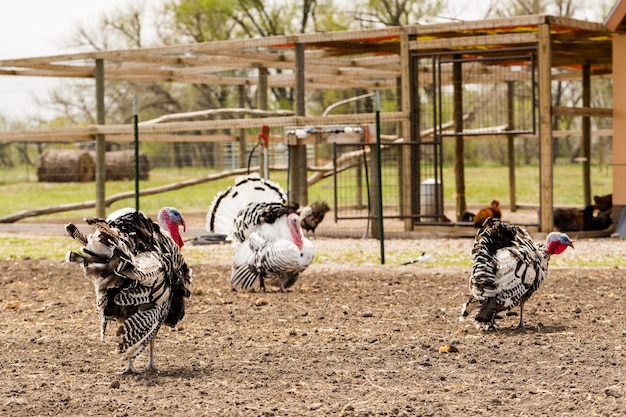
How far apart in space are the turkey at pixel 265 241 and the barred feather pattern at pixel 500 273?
2.78 meters

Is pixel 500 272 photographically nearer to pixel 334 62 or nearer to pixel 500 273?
pixel 500 273

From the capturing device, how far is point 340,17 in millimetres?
39250

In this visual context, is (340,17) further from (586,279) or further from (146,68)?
(586,279)

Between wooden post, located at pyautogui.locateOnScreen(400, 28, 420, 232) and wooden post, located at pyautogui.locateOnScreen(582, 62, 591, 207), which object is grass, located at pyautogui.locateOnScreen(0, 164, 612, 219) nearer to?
wooden post, located at pyautogui.locateOnScreen(582, 62, 591, 207)

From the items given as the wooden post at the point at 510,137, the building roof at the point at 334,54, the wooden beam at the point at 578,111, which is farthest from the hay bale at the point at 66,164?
the wooden beam at the point at 578,111

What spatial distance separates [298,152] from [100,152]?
3.75m

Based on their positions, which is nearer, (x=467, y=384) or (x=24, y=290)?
(x=467, y=384)

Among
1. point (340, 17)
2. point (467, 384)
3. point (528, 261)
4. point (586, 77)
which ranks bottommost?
point (467, 384)

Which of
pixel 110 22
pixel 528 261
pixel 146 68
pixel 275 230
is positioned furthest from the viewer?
pixel 110 22

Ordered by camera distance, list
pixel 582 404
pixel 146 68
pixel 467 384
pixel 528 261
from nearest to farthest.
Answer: pixel 582 404, pixel 467 384, pixel 528 261, pixel 146 68

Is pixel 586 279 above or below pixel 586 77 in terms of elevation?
below

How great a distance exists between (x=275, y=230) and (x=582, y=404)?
558 cm

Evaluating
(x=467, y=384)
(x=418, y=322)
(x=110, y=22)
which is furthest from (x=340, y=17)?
(x=467, y=384)

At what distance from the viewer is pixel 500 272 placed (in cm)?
834
